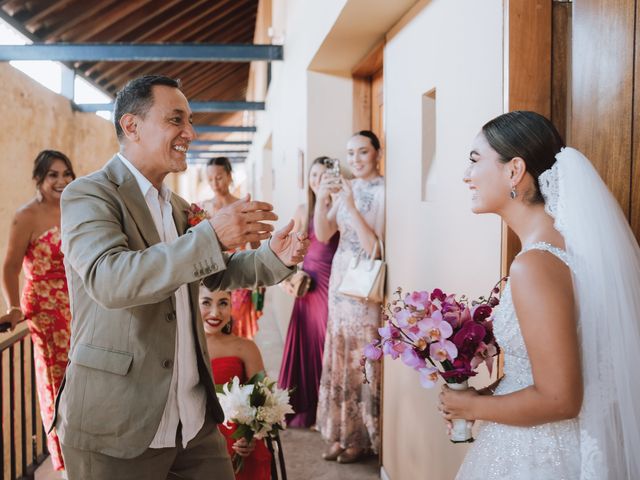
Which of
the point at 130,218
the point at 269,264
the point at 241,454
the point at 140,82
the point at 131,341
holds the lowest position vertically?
the point at 241,454

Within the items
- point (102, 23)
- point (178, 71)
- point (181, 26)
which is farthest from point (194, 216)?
point (178, 71)

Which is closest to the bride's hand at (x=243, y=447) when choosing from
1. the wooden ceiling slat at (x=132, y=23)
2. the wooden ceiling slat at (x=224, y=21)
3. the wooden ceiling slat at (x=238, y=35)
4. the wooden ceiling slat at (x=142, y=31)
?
the wooden ceiling slat at (x=132, y=23)

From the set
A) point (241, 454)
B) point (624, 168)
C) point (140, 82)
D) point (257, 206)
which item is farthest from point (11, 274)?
point (624, 168)

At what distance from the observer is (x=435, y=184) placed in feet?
8.79

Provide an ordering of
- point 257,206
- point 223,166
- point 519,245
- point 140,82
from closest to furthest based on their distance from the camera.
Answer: point 257,206 → point 140,82 → point 519,245 → point 223,166

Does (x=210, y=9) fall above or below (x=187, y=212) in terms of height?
above

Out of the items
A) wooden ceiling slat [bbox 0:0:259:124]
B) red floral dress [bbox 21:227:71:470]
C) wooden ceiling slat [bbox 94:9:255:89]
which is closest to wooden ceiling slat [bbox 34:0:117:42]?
wooden ceiling slat [bbox 0:0:259:124]

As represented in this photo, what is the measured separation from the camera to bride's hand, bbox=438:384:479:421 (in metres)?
1.42

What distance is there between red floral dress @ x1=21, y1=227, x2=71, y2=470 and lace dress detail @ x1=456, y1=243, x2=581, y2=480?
272cm

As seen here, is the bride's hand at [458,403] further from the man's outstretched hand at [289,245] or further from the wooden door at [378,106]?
the wooden door at [378,106]

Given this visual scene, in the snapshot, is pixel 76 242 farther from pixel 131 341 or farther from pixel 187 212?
pixel 187 212

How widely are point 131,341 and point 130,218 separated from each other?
13.2 inches

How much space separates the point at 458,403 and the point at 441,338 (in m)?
0.18

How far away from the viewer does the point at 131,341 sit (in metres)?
1.53
